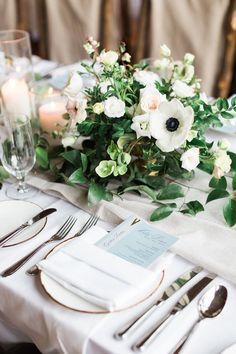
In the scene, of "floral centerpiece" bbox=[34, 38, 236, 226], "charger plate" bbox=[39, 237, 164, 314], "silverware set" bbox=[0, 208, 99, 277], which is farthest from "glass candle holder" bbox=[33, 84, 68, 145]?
"charger plate" bbox=[39, 237, 164, 314]

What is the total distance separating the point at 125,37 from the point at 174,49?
0.45 metres

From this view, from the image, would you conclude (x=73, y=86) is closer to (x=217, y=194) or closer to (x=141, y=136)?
(x=141, y=136)

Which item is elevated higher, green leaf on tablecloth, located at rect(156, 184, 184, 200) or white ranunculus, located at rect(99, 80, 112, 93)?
white ranunculus, located at rect(99, 80, 112, 93)

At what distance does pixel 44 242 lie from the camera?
0.86 meters

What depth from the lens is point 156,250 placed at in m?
0.81

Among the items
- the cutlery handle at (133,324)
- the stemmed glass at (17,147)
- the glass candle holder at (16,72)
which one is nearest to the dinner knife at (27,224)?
the stemmed glass at (17,147)

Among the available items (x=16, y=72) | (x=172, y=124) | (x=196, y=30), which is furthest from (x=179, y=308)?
(x=196, y=30)

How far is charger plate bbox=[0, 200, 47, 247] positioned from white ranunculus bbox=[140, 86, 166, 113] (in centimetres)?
31

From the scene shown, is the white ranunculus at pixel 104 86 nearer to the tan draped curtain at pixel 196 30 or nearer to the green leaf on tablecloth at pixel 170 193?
the green leaf on tablecloth at pixel 170 193

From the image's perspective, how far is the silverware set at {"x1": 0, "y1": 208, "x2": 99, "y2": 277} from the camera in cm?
79

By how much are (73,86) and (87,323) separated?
531 millimetres

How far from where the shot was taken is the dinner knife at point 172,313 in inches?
24.9

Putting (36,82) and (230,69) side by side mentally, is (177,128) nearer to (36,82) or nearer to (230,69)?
(36,82)

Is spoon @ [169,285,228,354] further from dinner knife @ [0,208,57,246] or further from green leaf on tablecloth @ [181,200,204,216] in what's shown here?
dinner knife @ [0,208,57,246]
